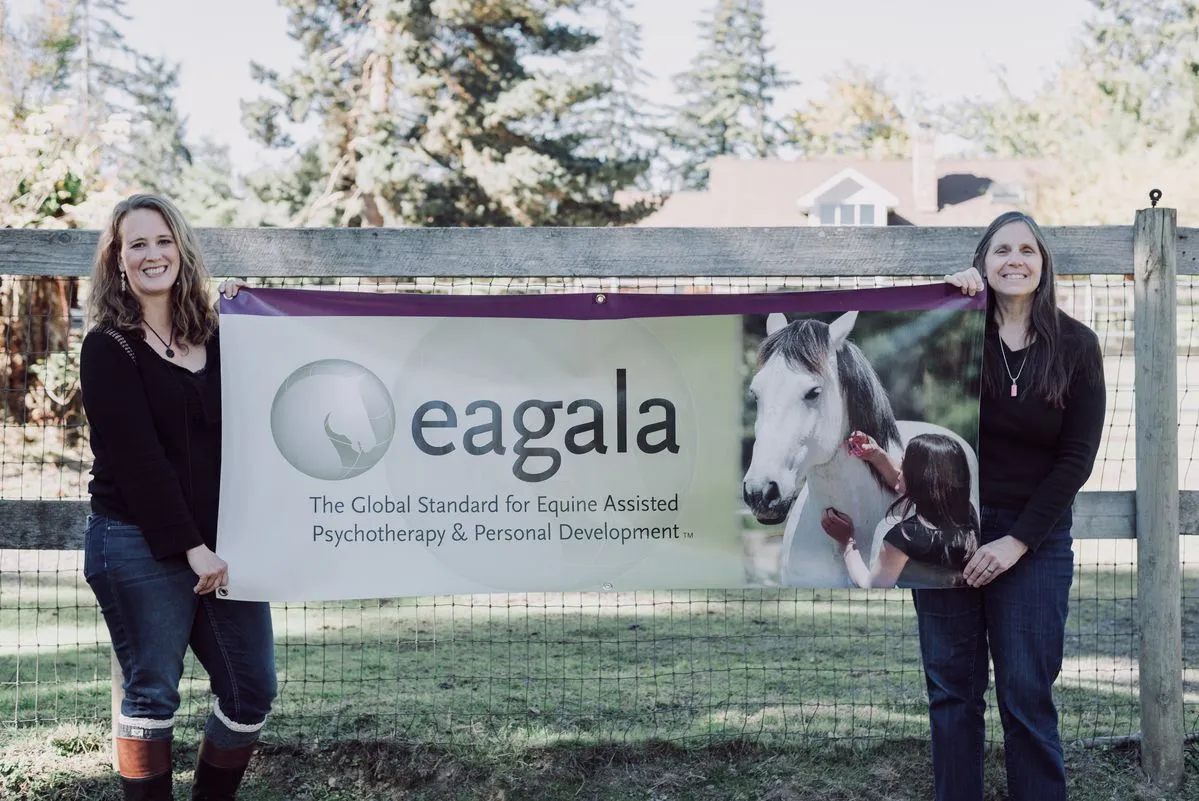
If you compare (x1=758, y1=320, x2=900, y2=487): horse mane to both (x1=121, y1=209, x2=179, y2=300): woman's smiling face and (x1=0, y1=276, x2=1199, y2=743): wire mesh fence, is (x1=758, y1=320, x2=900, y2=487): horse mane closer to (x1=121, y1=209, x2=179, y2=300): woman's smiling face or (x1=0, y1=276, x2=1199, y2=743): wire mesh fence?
(x1=0, y1=276, x2=1199, y2=743): wire mesh fence

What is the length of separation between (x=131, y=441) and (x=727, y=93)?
59002 mm

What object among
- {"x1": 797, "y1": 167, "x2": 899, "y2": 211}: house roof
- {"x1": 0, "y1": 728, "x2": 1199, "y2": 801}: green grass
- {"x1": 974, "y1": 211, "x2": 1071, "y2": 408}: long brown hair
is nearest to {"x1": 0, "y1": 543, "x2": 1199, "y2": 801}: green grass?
{"x1": 0, "y1": 728, "x2": 1199, "y2": 801}: green grass

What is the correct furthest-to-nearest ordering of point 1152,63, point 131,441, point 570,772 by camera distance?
1. point 1152,63
2. point 570,772
3. point 131,441

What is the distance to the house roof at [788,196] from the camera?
3444 centimetres

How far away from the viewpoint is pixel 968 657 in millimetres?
3412

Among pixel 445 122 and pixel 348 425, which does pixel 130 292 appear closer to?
pixel 348 425

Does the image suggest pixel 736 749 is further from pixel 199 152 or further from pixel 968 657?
pixel 199 152

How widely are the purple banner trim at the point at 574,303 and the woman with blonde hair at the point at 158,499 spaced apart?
1.10 feet

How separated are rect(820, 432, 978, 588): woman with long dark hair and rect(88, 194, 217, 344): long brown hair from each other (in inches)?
82.1

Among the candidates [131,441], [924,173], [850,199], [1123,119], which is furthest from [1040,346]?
[924,173]

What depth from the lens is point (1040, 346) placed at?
329cm

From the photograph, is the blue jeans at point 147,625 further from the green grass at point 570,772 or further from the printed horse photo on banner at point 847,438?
the printed horse photo on banner at point 847,438

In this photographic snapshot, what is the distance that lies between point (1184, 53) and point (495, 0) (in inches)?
653

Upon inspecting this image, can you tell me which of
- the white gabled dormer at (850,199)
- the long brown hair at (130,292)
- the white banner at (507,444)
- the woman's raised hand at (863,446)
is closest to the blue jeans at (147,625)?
the white banner at (507,444)
